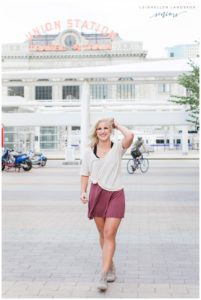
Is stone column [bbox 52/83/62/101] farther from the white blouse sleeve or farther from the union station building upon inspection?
the white blouse sleeve

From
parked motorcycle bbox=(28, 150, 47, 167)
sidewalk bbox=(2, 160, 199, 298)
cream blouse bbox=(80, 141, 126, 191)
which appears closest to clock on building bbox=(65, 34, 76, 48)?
parked motorcycle bbox=(28, 150, 47, 167)

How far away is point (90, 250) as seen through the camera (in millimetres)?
7566

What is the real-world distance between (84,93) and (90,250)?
23894mm

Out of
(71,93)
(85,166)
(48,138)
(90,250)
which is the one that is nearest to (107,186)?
(85,166)

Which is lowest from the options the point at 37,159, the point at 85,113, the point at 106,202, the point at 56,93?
the point at 37,159

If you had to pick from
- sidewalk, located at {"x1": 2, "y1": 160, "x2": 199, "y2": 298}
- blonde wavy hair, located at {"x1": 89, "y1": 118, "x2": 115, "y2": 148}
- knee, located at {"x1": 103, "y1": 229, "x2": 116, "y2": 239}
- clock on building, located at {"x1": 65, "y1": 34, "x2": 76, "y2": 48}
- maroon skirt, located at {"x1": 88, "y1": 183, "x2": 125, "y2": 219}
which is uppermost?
clock on building, located at {"x1": 65, "y1": 34, "x2": 76, "y2": 48}

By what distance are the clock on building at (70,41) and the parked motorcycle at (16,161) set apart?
85.5 meters

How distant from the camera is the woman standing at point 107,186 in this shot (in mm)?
5828

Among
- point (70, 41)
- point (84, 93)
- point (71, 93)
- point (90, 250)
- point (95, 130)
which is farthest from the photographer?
point (70, 41)

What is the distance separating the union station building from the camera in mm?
30469

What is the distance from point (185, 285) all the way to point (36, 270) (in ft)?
5.32

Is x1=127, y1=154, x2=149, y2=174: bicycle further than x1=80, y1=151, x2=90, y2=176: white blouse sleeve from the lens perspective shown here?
Yes

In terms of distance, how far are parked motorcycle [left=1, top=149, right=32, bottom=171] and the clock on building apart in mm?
85464

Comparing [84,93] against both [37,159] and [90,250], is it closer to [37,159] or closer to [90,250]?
[37,159]
